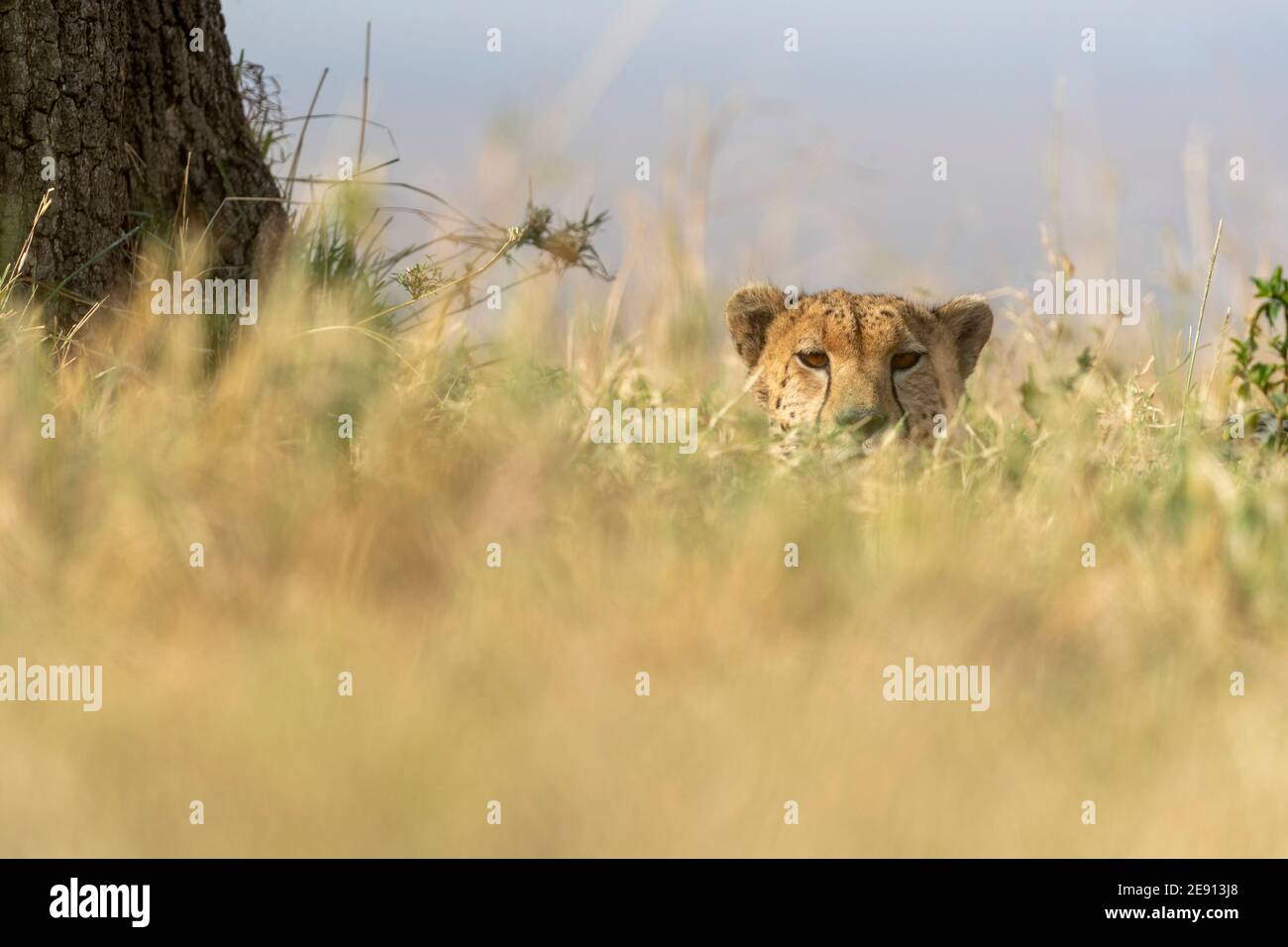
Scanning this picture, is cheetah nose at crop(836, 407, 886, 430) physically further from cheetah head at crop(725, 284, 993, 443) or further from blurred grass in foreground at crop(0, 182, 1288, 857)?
blurred grass in foreground at crop(0, 182, 1288, 857)

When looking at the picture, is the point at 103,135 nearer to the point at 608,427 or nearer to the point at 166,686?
the point at 608,427

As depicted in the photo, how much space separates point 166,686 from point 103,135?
2568 millimetres

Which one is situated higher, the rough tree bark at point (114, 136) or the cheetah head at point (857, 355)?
the rough tree bark at point (114, 136)

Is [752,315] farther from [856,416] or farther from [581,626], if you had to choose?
[581,626]

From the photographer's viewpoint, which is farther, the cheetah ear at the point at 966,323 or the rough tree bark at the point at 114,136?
the cheetah ear at the point at 966,323

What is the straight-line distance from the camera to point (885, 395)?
14.3 ft

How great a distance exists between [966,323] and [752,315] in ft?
2.28

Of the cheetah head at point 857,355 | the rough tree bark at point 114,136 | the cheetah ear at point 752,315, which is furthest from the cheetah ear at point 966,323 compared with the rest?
the rough tree bark at point 114,136

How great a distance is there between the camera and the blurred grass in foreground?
2357mm

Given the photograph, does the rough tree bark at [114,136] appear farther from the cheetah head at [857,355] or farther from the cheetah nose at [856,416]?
the cheetah nose at [856,416]

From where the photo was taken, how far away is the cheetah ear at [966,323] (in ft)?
15.7

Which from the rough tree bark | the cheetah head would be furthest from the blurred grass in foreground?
the rough tree bark

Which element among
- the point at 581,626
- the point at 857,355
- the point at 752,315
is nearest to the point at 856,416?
the point at 857,355

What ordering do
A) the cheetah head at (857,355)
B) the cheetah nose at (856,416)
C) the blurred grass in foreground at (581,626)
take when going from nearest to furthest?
the blurred grass in foreground at (581,626) → the cheetah nose at (856,416) → the cheetah head at (857,355)
